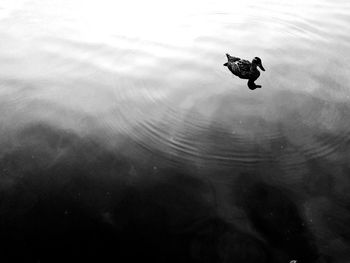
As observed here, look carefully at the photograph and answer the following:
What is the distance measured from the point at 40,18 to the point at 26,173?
918cm

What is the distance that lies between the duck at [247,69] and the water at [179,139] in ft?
1.05

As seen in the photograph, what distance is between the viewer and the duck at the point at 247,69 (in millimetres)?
9312

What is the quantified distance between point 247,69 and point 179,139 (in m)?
3.52

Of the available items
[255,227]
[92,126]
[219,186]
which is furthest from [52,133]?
[255,227]

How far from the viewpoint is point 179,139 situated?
7.42 m

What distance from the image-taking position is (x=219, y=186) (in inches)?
255

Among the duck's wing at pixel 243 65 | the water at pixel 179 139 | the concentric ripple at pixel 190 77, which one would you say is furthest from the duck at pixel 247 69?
the water at pixel 179 139

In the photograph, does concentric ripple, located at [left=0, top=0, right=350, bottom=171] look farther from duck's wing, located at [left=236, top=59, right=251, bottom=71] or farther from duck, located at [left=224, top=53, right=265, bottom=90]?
duck's wing, located at [left=236, top=59, right=251, bottom=71]

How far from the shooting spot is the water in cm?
571

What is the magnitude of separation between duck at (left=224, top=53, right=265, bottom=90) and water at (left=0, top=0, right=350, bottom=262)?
319 millimetres

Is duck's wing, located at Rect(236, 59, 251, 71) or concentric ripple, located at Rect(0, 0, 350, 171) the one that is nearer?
concentric ripple, located at Rect(0, 0, 350, 171)

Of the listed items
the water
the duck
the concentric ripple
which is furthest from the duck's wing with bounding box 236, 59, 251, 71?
the water

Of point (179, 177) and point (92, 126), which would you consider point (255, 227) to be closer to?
point (179, 177)

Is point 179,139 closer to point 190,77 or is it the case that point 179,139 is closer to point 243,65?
point 190,77
